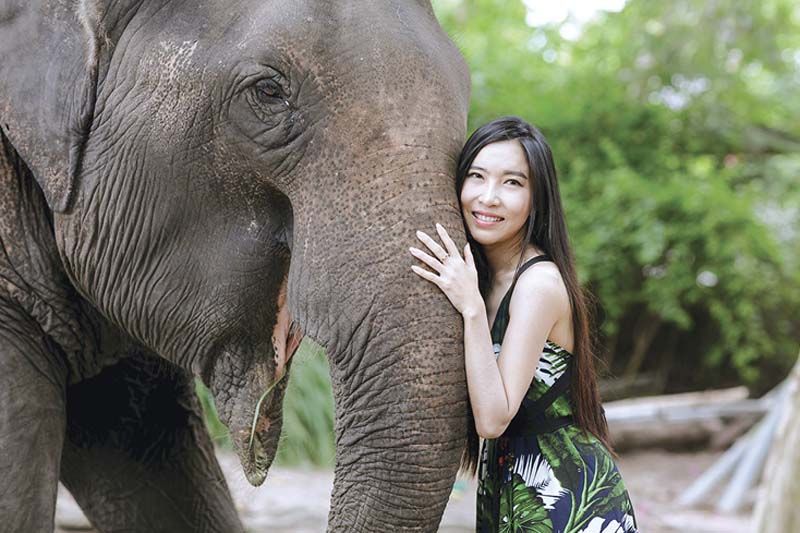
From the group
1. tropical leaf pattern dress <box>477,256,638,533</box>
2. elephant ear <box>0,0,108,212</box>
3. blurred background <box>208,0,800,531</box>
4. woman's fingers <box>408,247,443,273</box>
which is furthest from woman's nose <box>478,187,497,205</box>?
blurred background <box>208,0,800,531</box>

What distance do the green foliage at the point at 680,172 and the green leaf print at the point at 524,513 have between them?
6.69 m

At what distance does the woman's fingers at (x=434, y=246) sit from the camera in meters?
2.30

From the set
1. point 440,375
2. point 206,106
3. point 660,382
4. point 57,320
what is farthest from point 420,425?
point 660,382

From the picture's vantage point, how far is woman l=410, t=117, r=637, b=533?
2500mm

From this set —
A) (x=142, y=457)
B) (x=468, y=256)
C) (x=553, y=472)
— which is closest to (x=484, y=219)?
(x=468, y=256)

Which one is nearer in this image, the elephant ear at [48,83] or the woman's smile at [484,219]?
the woman's smile at [484,219]

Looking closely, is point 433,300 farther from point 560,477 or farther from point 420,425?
point 560,477

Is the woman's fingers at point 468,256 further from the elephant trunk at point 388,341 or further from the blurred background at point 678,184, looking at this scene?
the blurred background at point 678,184

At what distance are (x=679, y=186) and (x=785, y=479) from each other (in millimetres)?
5264

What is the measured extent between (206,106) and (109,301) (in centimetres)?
60

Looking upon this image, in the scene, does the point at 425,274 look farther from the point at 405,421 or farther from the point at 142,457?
the point at 142,457

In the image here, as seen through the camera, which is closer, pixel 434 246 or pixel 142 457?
pixel 434 246

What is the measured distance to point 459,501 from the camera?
21.9ft

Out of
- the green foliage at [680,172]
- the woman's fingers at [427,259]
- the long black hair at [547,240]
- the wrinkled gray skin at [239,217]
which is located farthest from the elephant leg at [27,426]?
the green foliage at [680,172]
